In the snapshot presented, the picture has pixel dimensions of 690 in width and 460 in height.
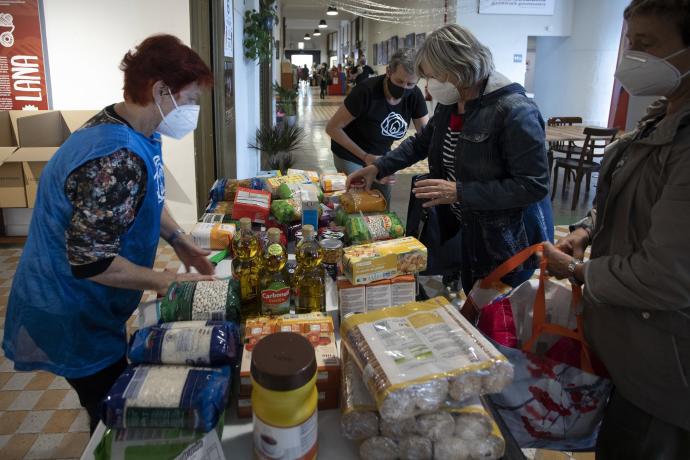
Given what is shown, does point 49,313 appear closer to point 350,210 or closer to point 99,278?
point 99,278

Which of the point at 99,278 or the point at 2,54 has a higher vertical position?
the point at 2,54

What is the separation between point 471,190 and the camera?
5.78 feet

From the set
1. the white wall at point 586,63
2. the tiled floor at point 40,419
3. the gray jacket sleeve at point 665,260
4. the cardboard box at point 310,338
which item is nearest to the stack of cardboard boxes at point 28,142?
the tiled floor at point 40,419

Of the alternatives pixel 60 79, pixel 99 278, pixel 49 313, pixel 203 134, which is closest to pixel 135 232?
pixel 99 278

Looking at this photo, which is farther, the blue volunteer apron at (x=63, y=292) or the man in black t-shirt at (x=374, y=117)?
the man in black t-shirt at (x=374, y=117)

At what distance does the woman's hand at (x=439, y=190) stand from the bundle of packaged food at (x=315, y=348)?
0.71 m

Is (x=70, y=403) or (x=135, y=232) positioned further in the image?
(x=70, y=403)

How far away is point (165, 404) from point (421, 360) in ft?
1.56

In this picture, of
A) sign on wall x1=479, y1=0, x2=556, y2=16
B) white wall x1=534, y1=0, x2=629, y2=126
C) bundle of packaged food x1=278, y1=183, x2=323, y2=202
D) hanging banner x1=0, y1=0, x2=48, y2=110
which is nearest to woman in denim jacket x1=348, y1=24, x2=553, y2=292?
bundle of packaged food x1=278, y1=183, x2=323, y2=202

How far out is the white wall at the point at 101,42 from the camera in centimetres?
408

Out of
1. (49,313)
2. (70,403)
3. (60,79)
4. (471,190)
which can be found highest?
(60,79)

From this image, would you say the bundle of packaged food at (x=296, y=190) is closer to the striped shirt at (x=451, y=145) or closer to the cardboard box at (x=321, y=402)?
the striped shirt at (x=451, y=145)

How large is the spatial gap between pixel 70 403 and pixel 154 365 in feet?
5.84

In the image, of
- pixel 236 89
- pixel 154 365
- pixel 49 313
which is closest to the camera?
pixel 154 365
